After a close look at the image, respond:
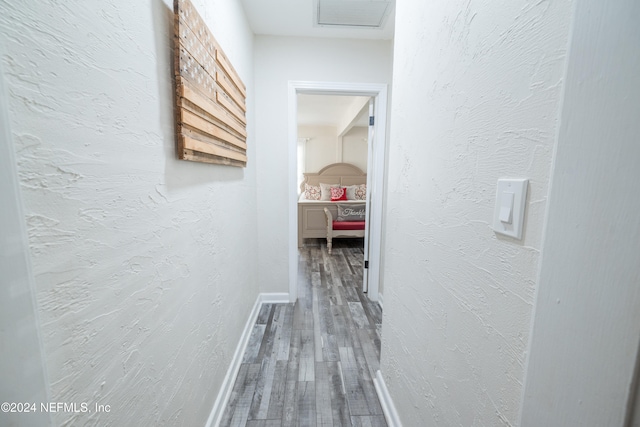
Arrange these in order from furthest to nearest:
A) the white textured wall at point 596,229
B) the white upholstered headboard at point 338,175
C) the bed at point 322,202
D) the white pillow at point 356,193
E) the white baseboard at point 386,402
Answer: the white upholstered headboard at point 338,175 → the white pillow at point 356,193 → the bed at point 322,202 → the white baseboard at point 386,402 → the white textured wall at point 596,229

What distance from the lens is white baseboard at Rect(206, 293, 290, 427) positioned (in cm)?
125

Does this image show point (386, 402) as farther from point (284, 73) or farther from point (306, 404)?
point (284, 73)

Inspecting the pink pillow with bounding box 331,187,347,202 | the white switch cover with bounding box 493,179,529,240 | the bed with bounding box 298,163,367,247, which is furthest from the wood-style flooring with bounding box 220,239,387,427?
the pink pillow with bounding box 331,187,347,202

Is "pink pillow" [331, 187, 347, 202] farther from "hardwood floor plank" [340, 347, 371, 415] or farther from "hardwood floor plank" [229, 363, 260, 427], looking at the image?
"hardwood floor plank" [229, 363, 260, 427]

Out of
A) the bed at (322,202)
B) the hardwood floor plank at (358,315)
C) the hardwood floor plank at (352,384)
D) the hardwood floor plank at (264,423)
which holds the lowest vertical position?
the hardwood floor plank at (264,423)

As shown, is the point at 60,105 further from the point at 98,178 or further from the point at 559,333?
the point at 559,333

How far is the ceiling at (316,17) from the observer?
69.1 inches

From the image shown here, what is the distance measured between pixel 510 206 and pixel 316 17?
6.67 feet

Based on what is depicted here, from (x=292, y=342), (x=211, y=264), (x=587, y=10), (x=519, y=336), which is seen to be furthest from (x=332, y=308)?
(x=587, y=10)

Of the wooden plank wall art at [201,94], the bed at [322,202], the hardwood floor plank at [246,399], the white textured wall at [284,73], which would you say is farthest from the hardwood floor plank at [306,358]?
the bed at [322,202]

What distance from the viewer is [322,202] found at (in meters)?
4.49

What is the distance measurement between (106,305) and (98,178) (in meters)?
0.28

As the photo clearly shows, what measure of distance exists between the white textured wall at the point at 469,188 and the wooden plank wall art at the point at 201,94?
0.82 metres

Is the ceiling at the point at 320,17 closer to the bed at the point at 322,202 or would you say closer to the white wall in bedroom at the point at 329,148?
the bed at the point at 322,202
